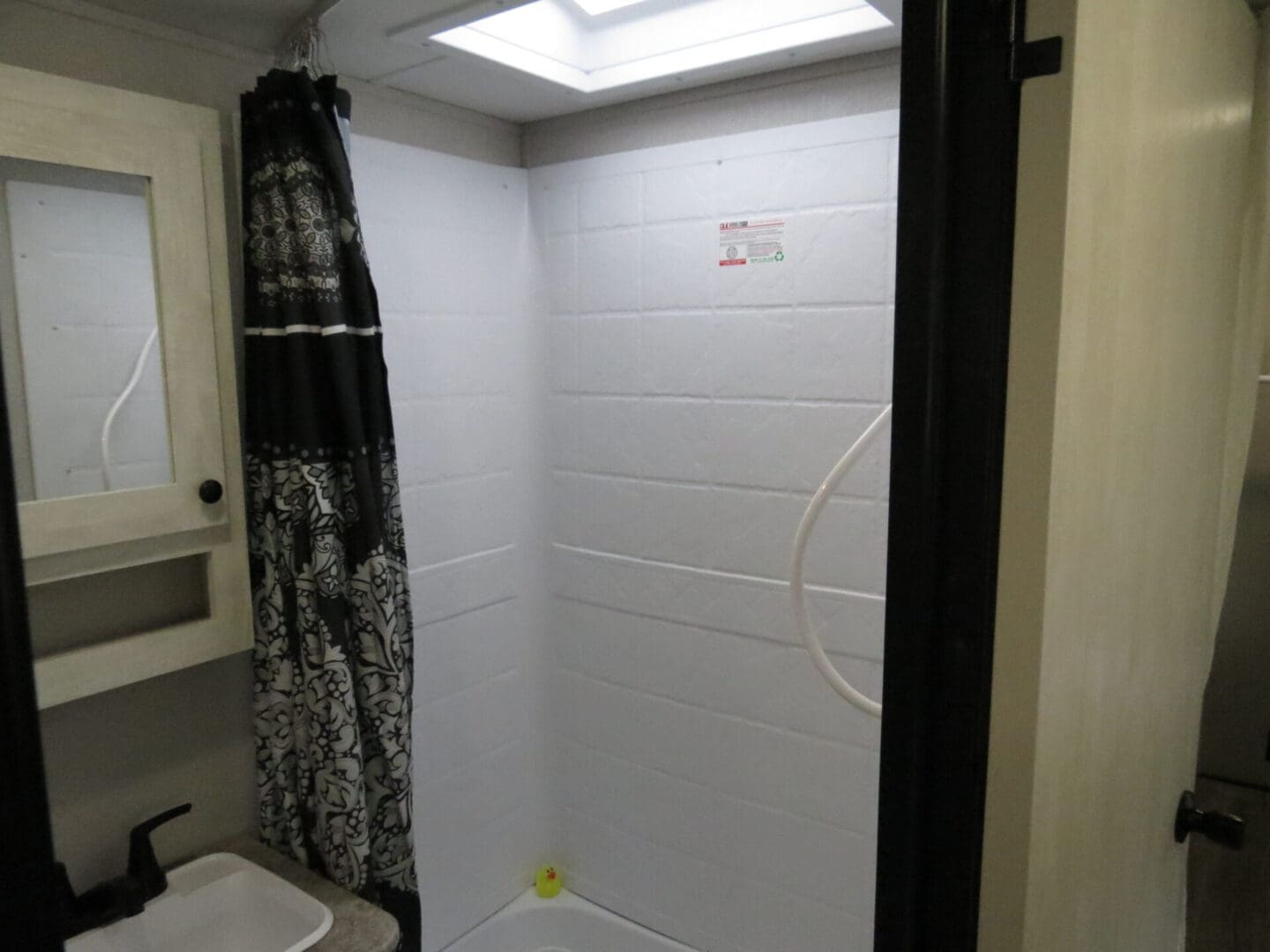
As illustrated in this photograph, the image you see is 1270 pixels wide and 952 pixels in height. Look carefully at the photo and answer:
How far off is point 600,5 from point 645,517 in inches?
48.8

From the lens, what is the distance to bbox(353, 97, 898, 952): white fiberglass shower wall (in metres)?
2.01

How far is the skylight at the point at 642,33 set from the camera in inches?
69.1

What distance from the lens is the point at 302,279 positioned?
1.65 meters

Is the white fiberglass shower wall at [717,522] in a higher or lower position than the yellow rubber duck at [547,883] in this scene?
higher

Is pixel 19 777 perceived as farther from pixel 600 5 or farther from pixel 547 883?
pixel 547 883

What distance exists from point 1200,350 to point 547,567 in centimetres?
179

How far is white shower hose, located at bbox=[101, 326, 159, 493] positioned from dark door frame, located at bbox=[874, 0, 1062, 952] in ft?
4.29

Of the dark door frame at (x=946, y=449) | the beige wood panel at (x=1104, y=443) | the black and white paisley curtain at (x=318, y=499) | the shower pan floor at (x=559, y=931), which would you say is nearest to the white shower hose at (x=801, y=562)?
the beige wood panel at (x=1104, y=443)

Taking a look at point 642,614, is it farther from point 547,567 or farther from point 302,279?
point 302,279

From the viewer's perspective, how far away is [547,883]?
103 inches

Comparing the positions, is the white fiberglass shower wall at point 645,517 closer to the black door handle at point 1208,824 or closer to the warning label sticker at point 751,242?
the warning label sticker at point 751,242

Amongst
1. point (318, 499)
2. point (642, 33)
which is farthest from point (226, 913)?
point (642, 33)

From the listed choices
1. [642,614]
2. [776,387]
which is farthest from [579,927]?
[776,387]

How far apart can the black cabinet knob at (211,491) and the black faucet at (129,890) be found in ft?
1.90
